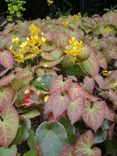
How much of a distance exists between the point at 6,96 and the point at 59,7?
6.04 m

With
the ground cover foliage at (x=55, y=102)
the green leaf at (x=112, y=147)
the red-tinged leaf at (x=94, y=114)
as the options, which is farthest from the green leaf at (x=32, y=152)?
the green leaf at (x=112, y=147)

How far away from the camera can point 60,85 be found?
183 cm

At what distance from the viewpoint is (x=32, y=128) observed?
183 centimetres

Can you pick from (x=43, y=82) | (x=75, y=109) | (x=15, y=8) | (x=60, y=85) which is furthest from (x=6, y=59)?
(x=15, y=8)

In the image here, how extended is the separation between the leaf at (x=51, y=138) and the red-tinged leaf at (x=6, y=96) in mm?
167

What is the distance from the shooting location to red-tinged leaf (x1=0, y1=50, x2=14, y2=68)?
2.04 metres

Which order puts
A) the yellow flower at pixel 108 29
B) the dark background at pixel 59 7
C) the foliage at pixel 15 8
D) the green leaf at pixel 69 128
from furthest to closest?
the dark background at pixel 59 7, the foliage at pixel 15 8, the yellow flower at pixel 108 29, the green leaf at pixel 69 128

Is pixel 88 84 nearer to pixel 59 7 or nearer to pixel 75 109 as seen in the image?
pixel 75 109

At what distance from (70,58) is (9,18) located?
4.61m

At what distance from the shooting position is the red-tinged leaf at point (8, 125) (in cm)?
167

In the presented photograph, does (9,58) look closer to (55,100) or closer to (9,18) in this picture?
(55,100)

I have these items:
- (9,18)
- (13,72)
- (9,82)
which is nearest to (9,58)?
(13,72)

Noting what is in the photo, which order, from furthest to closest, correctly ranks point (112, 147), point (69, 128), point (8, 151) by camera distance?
point (112, 147) → point (69, 128) → point (8, 151)

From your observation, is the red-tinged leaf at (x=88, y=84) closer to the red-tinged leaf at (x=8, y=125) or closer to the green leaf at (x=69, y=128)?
the green leaf at (x=69, y=128)
